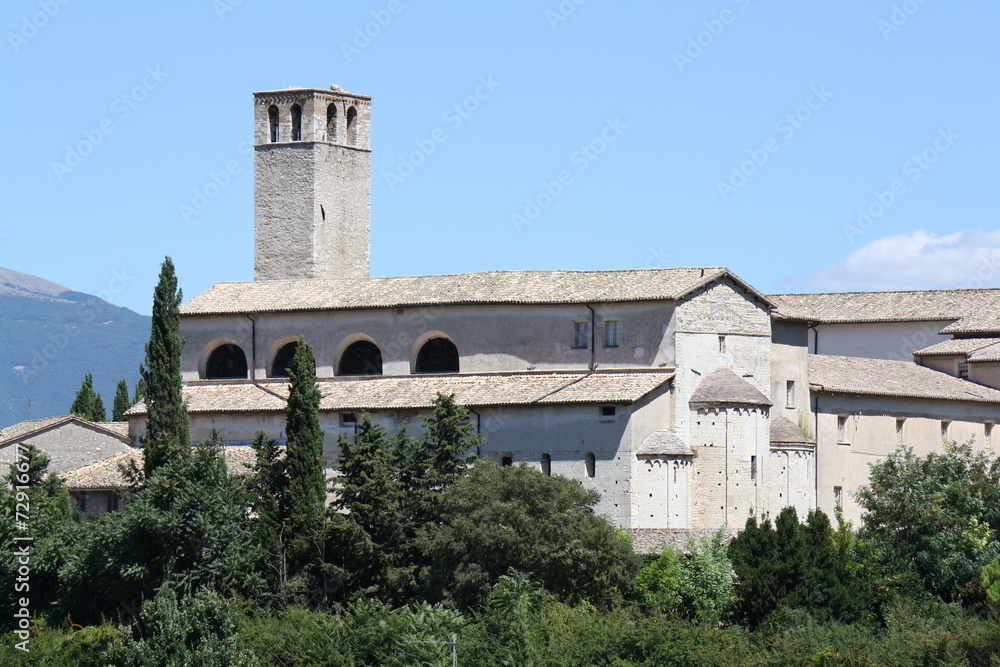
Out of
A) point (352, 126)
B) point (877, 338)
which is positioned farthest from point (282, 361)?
point (877, 338)

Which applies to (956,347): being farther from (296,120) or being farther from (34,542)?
(34,542)

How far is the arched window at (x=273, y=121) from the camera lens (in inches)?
2280

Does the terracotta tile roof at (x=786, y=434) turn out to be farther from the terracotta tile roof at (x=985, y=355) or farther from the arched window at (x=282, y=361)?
the arched window at (x=282, y=361)

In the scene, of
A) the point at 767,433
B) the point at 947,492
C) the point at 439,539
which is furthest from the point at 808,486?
the point at 439,539

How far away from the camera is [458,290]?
49031mm

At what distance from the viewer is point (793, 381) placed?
1918 inches

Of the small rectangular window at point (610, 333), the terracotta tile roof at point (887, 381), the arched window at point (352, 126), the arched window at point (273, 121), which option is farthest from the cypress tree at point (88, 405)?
the terracotta tile roof at point (887, 381)

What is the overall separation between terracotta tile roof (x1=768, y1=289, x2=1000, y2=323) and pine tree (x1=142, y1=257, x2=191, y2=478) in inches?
900

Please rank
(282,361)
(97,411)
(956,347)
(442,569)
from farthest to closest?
(97,411) → (956,347) → (282,361) → (442,569)

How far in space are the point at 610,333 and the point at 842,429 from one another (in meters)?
8.17

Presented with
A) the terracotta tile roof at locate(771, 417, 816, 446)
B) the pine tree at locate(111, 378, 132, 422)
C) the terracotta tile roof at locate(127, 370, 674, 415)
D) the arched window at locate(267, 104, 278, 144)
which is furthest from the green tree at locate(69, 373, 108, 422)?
the terracotta tile roof at locate(771, 417, 816, 446)

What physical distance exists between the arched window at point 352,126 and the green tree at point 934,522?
22.8 meters

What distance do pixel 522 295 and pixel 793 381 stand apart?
8.02 meters

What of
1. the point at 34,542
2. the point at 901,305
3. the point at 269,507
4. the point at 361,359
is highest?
the point at 901,305
